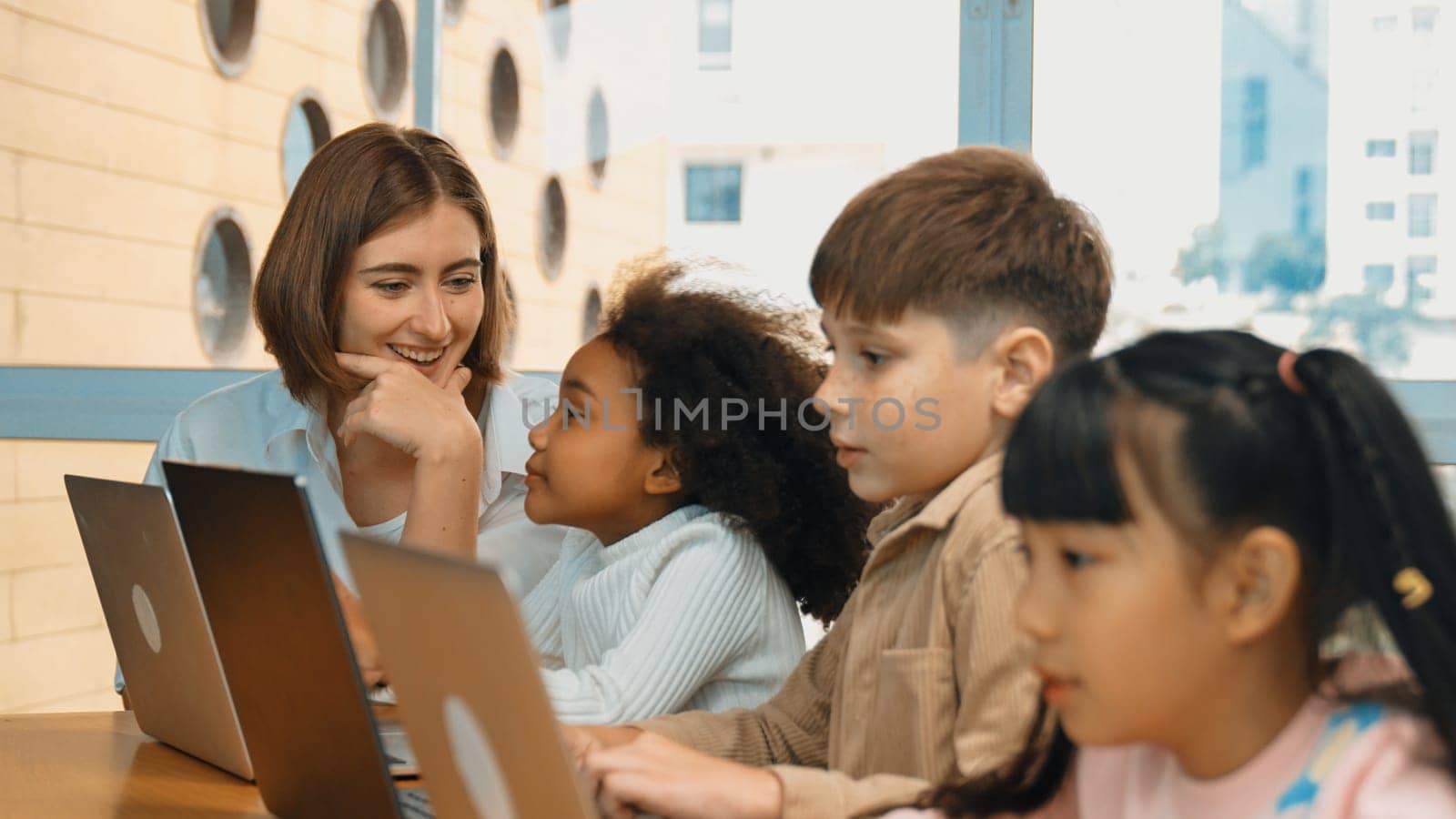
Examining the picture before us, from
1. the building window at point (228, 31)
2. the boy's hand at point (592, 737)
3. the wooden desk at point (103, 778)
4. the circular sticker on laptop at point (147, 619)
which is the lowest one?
the wooden desk at point (103, 778)

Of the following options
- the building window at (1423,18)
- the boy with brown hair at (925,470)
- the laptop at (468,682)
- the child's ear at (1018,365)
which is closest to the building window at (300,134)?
the building window at (1423,18)

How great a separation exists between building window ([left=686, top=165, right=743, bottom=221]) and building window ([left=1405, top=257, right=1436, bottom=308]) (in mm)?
1325

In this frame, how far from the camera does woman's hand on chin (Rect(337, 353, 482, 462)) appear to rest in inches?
69.7

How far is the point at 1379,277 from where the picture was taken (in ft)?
9.39

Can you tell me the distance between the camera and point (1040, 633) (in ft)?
2.73

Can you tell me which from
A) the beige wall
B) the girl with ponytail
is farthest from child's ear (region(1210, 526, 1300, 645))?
the beige wall

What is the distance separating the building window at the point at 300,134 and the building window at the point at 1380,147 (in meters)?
2.19

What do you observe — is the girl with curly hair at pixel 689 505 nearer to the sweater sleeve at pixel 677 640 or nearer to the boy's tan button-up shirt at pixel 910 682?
the sweater sleeve at pixel 677 640

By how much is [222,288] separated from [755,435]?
219cm

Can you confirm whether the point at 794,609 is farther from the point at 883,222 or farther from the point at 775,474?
the point at 883,222

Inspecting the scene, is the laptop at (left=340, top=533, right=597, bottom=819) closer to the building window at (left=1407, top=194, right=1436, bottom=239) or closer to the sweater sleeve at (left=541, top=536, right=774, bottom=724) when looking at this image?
the sweater sleeve at (left=541, top=536, right=774, bottom=724)

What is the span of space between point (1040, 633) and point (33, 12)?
9.64 feet

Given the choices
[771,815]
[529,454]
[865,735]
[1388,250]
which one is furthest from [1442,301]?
[771,815]

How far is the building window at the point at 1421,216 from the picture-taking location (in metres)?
2.83
